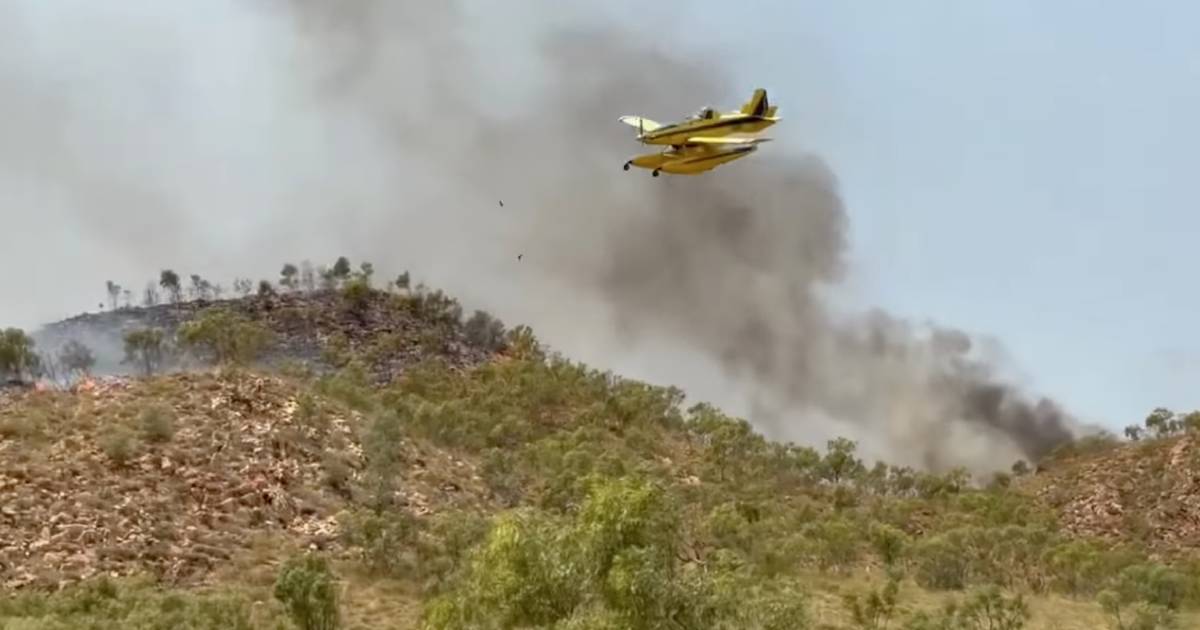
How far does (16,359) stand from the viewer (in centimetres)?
9375

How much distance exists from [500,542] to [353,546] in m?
42.4

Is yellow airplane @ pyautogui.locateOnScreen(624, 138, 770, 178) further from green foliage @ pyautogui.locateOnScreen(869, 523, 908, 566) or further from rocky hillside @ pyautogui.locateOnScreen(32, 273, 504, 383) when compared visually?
rocky hillside @ pyautogui.locateOnScreen(32, 273, 504, 383)

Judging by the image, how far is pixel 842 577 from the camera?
70500 mm

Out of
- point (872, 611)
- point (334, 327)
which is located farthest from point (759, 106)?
point (334, 327)

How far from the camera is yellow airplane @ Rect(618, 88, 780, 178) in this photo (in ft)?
141

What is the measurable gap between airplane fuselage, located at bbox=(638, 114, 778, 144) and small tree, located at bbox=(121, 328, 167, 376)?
7052cm

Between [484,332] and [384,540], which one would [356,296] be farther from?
[384,540]

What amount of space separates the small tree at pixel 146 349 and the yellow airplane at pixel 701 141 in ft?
230

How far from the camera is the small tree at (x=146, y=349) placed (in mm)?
98562

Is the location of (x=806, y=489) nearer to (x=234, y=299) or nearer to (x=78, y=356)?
(x=78, y=356)

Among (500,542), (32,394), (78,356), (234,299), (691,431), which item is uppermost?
(234,299)

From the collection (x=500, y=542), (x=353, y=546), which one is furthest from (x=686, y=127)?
(x=353, y=546)

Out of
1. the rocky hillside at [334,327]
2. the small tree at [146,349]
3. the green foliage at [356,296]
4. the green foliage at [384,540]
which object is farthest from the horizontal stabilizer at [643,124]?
the green foliage at [356,296]

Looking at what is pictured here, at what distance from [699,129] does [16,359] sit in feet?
251
